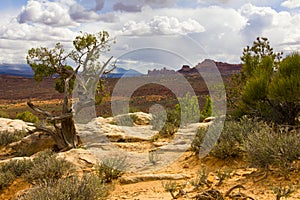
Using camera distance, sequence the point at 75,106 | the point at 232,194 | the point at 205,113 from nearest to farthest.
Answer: the point at 232,194 < the point at 75,106 < the point at 205,113

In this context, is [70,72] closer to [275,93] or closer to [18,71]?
[275,93]

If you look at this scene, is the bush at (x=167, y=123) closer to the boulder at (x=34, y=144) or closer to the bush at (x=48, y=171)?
the boulder at (x=34, y=144)

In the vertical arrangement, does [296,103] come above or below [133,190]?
above

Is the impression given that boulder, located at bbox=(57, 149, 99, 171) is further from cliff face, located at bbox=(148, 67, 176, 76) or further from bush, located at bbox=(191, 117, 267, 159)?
cliff face, located at bbox=(148, 67, 176, 76)

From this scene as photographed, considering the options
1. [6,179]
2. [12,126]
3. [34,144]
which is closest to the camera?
[6,179]

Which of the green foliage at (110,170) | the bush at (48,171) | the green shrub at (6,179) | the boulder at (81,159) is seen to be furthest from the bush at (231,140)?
the green shrub at (6,179)

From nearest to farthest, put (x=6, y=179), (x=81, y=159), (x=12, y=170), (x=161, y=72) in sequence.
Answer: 1. (x=6, y=179)
2. (x=12, y=170)
3. (x=81, y=159)
4. (x=161, y=72)

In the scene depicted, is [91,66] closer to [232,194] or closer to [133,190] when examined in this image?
[133,190]

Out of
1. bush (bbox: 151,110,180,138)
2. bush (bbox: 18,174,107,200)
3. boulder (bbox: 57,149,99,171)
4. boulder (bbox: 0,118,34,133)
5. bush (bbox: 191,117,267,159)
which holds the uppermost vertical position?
bush (bbox: 191,117,267,159)

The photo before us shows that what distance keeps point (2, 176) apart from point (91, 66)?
593 centimetres

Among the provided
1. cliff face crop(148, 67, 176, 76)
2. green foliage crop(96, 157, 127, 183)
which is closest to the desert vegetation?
green foliage crop(96, 157, 127, 183)

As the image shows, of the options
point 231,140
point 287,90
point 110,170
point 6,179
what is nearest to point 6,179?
point 6,179

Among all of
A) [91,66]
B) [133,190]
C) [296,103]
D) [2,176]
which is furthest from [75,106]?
[296,103]

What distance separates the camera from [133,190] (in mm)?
6168
